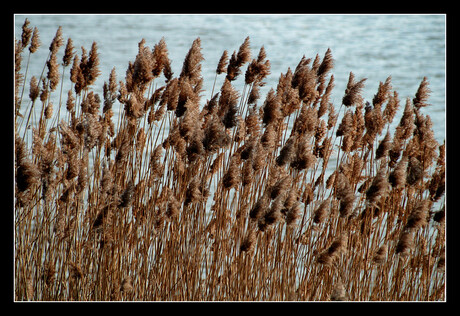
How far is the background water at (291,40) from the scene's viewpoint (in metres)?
9.55

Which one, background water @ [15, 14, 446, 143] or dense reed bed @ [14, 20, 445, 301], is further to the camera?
background water @ [15, 14, 446, 143]

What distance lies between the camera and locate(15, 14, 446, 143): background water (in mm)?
9547

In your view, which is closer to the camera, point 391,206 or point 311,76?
point 311,76

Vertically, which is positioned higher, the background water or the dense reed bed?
the background water

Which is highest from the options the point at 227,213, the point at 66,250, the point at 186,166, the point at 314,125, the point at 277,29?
the point at 277,29

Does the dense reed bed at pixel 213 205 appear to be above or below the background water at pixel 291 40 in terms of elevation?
below

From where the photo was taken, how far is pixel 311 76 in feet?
9.00

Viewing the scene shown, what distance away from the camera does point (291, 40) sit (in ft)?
36.9

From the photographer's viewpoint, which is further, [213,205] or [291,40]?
[291,40]

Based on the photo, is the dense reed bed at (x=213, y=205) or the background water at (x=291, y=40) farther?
the background water at (x=291, y=40)

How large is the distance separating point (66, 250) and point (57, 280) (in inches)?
6.2

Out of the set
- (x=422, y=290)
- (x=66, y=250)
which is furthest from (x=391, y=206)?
(x=66, y=250)
